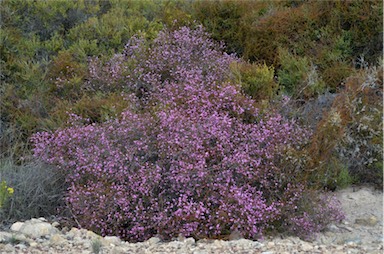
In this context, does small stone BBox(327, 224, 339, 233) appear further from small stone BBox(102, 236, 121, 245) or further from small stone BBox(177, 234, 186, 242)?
small stone BBox(102, 236, 121, 245)

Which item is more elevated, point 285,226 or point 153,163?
point 153,163

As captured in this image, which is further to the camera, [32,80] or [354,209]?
[32,80]

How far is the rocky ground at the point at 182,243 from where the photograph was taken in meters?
4.70

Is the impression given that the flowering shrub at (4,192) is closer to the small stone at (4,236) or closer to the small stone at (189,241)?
the small stone at (4,236)

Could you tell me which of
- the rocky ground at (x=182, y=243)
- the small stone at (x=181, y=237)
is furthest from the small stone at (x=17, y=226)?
the small stone at (x=181, y=237)

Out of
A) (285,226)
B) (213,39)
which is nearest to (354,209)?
(285,226)

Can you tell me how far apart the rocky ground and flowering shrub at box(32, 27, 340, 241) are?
212 millimetres

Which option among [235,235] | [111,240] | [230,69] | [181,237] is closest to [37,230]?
[111,240]

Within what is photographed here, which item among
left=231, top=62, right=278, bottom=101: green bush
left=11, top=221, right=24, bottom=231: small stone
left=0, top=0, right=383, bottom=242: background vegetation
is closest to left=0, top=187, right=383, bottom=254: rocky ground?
left=11, top=221, right=24, bottom=231: small stone

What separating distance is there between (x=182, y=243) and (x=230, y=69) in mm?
2759

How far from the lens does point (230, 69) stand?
23.8 ft

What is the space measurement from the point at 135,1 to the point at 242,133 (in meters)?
4.41

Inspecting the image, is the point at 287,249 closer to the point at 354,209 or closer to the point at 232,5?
the point at 354,209

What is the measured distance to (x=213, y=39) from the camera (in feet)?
29.6
